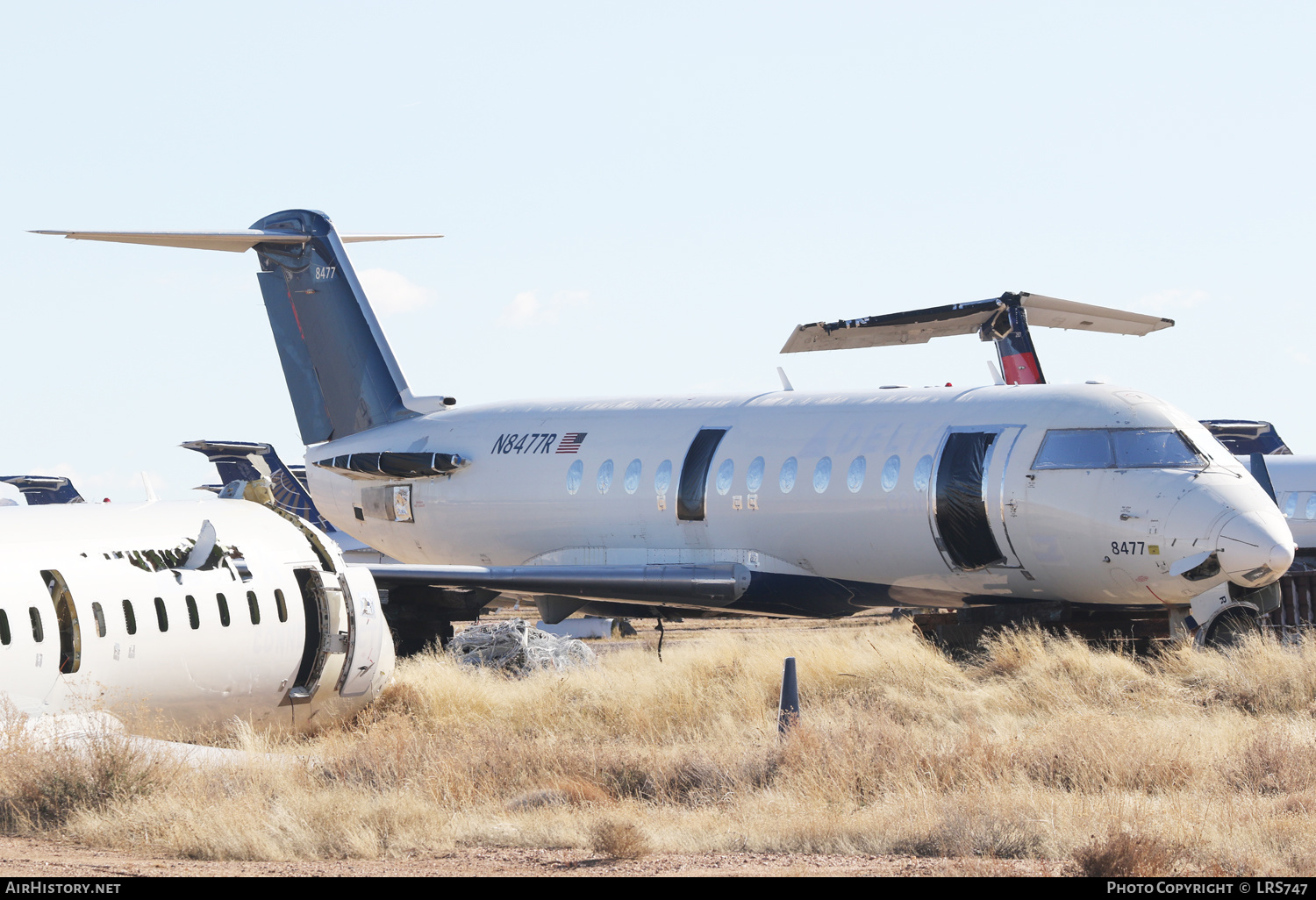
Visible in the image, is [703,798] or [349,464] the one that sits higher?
[349,464]

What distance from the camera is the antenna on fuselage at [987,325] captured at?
23.0 meters

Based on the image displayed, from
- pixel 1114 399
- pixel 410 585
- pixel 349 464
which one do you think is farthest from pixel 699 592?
pixel 349 464

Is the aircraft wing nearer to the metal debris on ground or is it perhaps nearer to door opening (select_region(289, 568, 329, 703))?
the metal debris on ground

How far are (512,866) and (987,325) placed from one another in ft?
55.9

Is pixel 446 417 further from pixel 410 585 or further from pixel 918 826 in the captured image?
pixel 918 826

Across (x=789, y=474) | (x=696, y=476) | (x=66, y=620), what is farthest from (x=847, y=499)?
(x=66, y=620)

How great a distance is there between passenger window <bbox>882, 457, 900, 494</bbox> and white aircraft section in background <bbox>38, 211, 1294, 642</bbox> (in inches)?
0.8

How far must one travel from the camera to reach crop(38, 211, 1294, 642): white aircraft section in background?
16.1 metres

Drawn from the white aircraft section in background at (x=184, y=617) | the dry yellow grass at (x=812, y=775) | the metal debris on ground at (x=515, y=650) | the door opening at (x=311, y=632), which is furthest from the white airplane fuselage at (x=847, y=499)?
the door opening at (x=311, y=632)

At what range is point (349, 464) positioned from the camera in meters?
23.3

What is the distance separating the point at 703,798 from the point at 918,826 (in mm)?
2010

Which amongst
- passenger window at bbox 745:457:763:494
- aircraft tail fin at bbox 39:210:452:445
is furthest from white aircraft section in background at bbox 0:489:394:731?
aircraft tail fin at bbox 39:210:452:445

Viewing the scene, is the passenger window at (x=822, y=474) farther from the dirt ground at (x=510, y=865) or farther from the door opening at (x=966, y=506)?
the dirt ground at (x=510, y=865)

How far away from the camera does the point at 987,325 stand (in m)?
23.4
